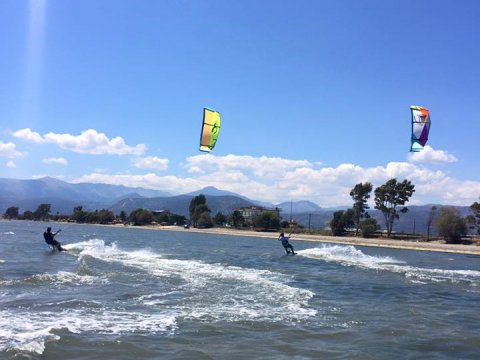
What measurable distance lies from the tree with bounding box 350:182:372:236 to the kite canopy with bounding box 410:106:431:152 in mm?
87325

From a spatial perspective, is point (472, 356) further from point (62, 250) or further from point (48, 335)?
point (62, 250)

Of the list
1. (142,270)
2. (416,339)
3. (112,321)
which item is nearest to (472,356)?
(416,339)

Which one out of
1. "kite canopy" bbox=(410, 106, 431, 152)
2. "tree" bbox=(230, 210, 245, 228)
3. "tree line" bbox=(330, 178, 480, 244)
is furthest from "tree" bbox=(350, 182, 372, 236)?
"kite canopy" bbox=(410, 106, 431, 152)

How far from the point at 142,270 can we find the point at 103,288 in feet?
22.0

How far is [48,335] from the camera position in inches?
403

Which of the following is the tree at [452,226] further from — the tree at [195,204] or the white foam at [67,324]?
the tree at [195,204]

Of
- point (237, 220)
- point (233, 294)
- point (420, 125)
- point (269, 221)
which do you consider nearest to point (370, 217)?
point (269, 221)

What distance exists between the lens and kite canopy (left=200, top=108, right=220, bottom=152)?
22130mm

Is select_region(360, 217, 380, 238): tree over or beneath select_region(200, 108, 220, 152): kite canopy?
beneath

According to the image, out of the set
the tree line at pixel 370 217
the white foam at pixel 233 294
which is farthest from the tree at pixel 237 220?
the white foam at pixel 233 294

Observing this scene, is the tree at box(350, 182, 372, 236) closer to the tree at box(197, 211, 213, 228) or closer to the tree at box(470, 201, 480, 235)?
the tree at box(470, 201, 480, 235)

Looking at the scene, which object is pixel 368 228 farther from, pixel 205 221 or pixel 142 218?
pixel 142 218

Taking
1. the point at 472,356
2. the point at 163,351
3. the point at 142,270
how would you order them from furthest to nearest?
the point at 142,270
the point at 472,356
the point at 163,351

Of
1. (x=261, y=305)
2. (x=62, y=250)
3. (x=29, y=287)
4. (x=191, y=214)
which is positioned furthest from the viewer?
(x=191, y=214)
